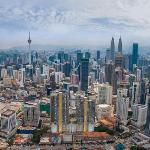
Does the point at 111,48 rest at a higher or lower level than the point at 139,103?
higher

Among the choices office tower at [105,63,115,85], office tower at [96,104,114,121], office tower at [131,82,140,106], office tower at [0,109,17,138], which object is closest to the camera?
office tower at [0,109,17,138]

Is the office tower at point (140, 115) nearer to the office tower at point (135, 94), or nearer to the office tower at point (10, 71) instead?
the office tower at point (135, 94)

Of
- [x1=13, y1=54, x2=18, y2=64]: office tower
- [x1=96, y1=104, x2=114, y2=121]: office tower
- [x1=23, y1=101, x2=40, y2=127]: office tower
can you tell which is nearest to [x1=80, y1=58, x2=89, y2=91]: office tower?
[x1=96, y1=104, x2=114, y2=121]: office tower

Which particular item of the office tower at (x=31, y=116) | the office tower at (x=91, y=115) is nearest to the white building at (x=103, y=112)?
the office tower at (x=91, y=115)

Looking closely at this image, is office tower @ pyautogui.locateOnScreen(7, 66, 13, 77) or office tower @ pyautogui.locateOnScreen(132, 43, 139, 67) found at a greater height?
office tower @ pyautogui.locateOnScreen(132, 43, 139, 67)

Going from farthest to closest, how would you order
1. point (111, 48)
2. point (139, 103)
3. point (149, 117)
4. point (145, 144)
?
point (111, 48) → point (139, 103) → point (149, 117) → point (145, 144)

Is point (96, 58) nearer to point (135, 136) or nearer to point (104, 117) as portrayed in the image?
point (104, 117)

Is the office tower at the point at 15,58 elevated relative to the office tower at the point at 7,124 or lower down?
elevated

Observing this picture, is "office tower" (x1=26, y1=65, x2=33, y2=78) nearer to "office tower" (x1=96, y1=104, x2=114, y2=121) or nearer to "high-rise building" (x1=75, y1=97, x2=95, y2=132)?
"office tower" (x1=96, y1=104, x2=114, y2=121)

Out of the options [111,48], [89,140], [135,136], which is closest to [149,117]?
[135,136]
